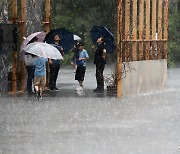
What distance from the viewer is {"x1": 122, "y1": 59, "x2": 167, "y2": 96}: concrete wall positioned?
22.0 meters

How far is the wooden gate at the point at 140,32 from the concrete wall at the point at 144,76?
2.7 inches

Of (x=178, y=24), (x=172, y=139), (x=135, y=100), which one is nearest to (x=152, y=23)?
(x=135, y=100)

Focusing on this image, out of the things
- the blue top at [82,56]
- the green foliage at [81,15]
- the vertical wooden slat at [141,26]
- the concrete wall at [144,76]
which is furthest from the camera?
the green foliage at [81,15]

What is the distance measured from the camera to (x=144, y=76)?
23.2 m

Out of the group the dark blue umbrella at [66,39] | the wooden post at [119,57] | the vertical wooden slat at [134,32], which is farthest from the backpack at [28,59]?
the vertical wooden slat at [134,32]

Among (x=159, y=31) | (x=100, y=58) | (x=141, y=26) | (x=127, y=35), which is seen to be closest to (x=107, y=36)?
(x=100, y=58)

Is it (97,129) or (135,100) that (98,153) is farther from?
(135,100)

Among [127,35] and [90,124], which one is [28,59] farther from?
[90,124]

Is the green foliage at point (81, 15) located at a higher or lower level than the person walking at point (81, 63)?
higher

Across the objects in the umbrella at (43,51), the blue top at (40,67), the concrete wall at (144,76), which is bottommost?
the concrete wall at (144,76)

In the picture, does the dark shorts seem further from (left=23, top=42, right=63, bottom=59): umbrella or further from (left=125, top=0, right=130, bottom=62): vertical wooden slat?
(left=23, top=42, right=63, bottom=59): umbrella

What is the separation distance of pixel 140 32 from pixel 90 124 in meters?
9.13

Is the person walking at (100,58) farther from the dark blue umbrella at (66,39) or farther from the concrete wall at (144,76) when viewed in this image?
the dark blue umbrella at (66,39)

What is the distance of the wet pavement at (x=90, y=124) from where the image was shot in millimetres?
11359
